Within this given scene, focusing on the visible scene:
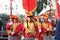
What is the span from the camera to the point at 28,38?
13.5 feet

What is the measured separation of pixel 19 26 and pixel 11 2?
1.34 ft

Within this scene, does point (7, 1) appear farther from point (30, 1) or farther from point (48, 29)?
point (48, 29)

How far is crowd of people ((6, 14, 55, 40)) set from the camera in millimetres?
4094

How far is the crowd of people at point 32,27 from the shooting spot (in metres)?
4.09

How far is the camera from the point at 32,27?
409 cm

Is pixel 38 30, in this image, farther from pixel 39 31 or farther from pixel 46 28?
pixel 46 28

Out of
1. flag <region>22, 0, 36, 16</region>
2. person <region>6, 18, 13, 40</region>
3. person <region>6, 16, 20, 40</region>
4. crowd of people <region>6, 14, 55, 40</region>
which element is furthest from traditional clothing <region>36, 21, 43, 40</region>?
person <region>6, 18, 13, 40</region>

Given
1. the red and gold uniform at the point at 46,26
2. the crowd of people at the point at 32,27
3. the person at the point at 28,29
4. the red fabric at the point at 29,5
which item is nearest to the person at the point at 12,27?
the crowd of people at the point at 32,27

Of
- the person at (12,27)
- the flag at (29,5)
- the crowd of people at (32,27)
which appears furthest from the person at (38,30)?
the person at (12,27)

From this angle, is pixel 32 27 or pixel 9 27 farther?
pixel 9 27

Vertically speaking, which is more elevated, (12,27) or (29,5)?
(29,5)

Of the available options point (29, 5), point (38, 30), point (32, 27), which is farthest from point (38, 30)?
point (29, 5)

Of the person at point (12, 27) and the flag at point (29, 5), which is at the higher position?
the flag at point (29, 5)

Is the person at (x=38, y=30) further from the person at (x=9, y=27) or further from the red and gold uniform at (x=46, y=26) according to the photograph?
the person at (x=9, y=27)
